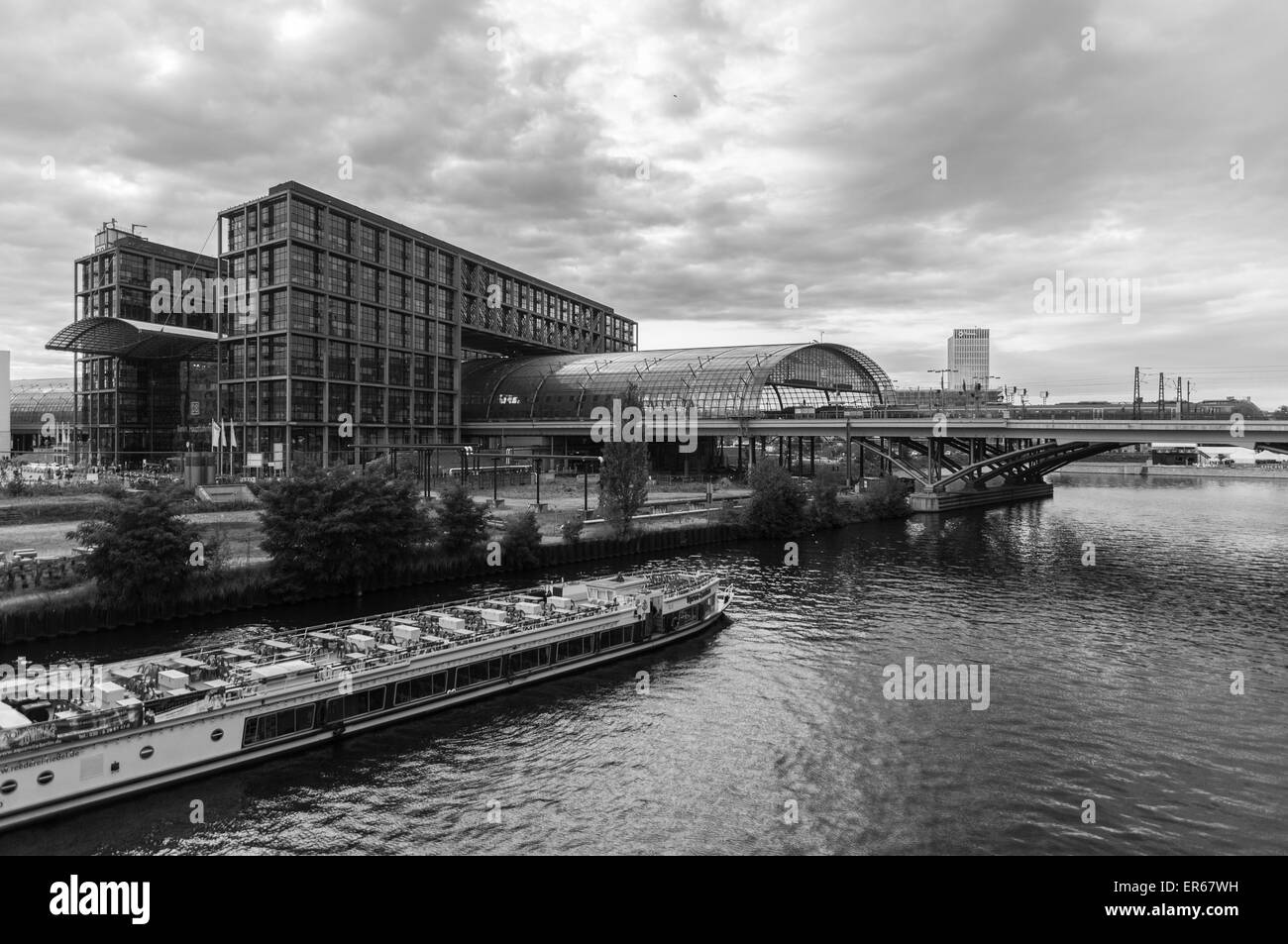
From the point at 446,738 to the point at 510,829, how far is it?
25.0 ft

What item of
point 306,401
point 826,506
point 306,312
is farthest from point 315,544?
point 306,312

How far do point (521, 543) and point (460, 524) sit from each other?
499cm

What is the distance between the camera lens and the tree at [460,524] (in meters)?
57.1

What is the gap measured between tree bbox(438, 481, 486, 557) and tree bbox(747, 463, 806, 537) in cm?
3119

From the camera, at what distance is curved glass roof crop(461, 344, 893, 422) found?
122062mm

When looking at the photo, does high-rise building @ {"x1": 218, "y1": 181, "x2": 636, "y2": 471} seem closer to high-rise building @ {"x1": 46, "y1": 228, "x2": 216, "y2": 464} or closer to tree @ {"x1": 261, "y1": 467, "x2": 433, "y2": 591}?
high-rise building @ {"x1": 46, "y1": 228, "x2": 216, "y2": 464}

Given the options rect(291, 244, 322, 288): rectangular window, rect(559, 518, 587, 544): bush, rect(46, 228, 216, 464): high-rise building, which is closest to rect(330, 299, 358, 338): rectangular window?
rect(291, 244, 322, 288): rectangular window

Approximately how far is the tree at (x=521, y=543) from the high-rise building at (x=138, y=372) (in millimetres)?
77388

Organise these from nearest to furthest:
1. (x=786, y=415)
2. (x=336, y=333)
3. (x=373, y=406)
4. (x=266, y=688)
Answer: (x=266, y=688), (x=336, y=333), (x=373, y=406), (x=786, y=415)

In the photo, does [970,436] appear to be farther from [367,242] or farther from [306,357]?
[367,242]

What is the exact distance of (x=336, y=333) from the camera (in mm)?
104688

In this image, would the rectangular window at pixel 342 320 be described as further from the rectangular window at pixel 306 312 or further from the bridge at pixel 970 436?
the bridge at pixel 970 436

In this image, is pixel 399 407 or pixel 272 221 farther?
pixel 399 407

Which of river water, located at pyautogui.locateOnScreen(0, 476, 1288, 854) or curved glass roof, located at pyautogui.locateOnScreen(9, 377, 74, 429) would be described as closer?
river water, located at pyautogui.locateOnScreen(0, 476, 1288, 854)
